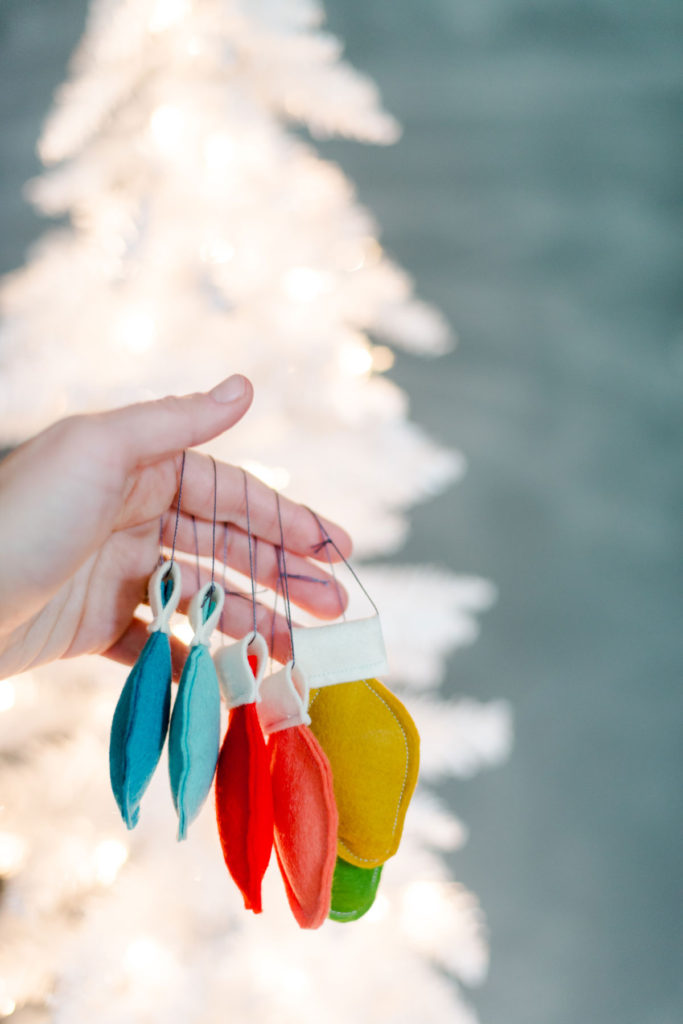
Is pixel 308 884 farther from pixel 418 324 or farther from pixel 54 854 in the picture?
pixel 418 324

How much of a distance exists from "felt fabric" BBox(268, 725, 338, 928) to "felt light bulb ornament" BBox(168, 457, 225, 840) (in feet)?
0.17

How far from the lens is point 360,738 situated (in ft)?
1.65

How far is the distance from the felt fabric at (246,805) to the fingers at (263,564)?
0.80 feet

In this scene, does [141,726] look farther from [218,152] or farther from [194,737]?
[218,152]

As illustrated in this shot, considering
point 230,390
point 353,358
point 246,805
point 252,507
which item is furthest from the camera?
point 353,358

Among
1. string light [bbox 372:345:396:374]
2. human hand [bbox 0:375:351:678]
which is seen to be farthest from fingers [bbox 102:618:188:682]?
string light [bbox 372:345:396:374]

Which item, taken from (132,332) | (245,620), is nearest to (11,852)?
(245,620)

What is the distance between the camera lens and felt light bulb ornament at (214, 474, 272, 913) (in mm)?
464

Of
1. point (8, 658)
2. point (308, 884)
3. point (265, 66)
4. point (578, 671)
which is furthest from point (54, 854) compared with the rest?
point (265, 66)

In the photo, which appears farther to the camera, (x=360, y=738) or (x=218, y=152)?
(x=218, y=152)

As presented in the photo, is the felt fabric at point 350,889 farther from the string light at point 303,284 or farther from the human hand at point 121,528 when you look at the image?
the string light at point 303,284

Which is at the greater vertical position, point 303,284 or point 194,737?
point 303,284

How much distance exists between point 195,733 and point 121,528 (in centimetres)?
28

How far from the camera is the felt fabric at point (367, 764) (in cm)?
50
